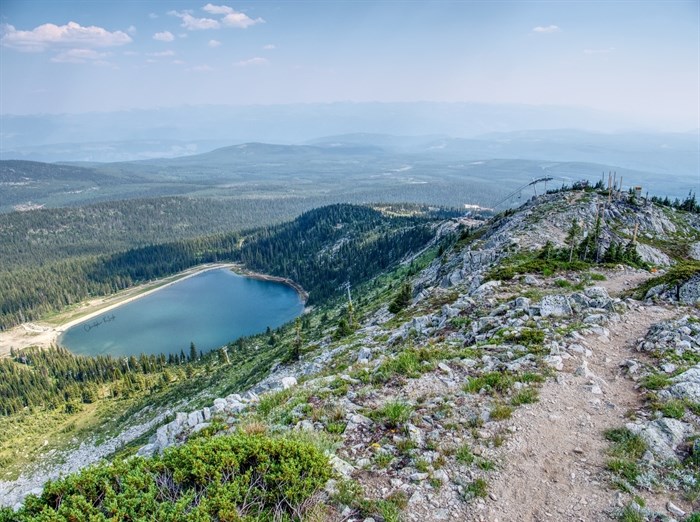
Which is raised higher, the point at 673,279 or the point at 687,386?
the point at 673,279

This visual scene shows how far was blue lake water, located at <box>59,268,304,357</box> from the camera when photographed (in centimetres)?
13638

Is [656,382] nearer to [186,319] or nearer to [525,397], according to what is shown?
[525,397]

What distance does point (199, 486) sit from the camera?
934 cm

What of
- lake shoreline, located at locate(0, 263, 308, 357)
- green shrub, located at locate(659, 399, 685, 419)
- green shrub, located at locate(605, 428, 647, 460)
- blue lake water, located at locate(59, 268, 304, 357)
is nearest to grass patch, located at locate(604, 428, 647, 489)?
green shrub, located at locate(605, 428, 647, 460)

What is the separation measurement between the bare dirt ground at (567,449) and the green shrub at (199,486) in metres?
4.78

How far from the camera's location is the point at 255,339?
110 meters

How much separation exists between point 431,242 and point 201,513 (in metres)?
118

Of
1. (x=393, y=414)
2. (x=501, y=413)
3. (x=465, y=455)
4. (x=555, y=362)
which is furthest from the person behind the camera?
(x=555, y=362)

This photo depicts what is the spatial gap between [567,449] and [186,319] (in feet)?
532

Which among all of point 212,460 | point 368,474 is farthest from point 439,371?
point 212,460

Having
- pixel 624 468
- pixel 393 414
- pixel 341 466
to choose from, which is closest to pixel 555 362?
pixel 624 468

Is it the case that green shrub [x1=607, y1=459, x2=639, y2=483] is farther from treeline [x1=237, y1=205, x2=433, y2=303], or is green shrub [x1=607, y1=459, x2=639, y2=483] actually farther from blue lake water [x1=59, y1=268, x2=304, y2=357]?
blue lake water [x1=59, y1=268, x2=304, y2=357]

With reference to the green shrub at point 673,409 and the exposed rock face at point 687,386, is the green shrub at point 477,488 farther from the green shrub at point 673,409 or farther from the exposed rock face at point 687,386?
the exposed rock face at point 687,386

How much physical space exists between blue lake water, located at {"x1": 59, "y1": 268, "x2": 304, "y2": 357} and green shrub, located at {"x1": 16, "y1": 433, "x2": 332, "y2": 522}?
129m
